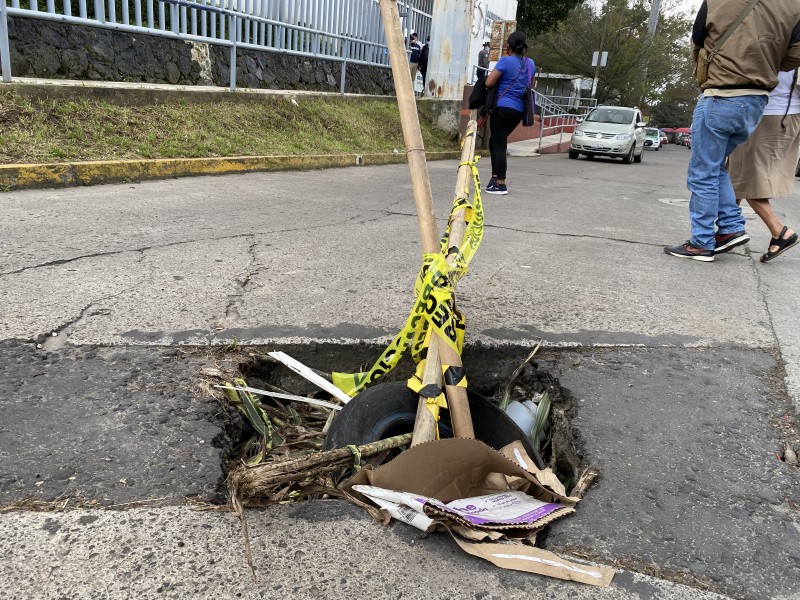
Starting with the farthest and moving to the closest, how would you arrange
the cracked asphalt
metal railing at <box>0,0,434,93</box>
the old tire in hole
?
1. metal railing at <box>0,0,434,93</box>
2. the old tire in hole
3. the cracked asphalt

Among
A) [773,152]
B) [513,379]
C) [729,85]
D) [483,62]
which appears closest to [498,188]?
[773,152]

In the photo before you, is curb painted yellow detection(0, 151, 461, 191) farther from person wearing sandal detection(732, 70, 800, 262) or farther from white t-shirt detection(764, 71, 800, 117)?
white t-shirt detection(764, 71, 800, 117)

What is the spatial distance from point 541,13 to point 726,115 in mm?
27590

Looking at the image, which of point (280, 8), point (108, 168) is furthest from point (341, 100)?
point (108, 168)

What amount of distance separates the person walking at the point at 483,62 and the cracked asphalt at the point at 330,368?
11768 millimetres

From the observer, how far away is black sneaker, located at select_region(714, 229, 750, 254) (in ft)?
14.3

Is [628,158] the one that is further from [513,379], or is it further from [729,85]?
[513,379]

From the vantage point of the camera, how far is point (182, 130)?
24.7 feet

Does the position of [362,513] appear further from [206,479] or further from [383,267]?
[383,267]

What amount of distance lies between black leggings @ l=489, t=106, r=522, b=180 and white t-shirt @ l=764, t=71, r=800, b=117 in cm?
357

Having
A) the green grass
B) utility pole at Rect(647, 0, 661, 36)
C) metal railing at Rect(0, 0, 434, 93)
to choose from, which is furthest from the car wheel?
utility pole at Rect(647, 0, 661, 36)

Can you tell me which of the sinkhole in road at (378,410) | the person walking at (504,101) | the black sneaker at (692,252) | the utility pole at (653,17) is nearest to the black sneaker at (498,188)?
the person walking at (504,101)

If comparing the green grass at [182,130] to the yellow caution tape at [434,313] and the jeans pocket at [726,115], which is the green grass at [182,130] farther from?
the jeans pocket at [726,115]

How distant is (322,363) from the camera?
2611 mm
